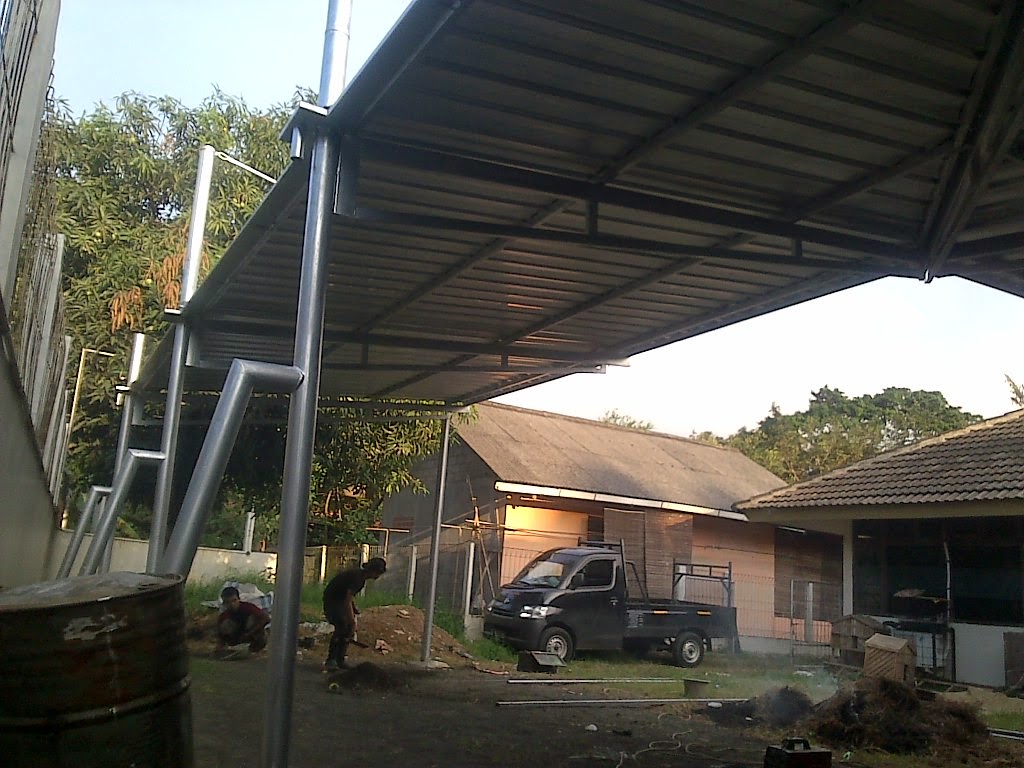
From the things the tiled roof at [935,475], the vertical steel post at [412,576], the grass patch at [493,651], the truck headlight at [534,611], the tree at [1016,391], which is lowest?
the grass patch at [493,651]

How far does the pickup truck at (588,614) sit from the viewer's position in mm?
16000

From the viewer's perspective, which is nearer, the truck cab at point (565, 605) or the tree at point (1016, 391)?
the truck cab at point (565, 605)

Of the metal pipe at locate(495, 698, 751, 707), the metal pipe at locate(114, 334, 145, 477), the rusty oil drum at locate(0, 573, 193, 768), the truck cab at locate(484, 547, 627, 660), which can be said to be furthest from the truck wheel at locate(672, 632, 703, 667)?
the rusty oil drum at locate(0, 573, 193, 768)

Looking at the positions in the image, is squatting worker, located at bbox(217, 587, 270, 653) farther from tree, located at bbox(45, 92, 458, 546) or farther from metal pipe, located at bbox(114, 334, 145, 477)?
tree, located at bbox(45, 92, 458, 546)

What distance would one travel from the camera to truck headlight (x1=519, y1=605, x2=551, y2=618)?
625 inches

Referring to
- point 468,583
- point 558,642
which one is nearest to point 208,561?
point 468,583

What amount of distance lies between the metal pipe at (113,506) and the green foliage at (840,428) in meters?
36.6

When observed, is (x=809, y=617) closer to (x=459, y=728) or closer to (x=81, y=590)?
(x=459, y=728)

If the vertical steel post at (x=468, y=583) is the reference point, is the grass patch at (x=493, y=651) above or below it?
below

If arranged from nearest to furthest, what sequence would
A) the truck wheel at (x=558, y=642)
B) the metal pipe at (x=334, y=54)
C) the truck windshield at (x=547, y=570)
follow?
the metal pipe at (x=334, y=54), the truck wheel at (x=558, y=642), the truck windshield at (x=547, y=570)

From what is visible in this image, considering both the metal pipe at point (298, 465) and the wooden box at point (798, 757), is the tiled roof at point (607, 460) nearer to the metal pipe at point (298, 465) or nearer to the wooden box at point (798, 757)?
the wooden box at point (798, 757)

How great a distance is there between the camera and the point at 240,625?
1281 cm

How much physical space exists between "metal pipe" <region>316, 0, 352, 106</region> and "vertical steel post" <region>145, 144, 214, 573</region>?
389cm

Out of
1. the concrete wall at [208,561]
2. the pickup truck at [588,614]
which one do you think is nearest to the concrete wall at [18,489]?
the concrete wall at [208,561]
